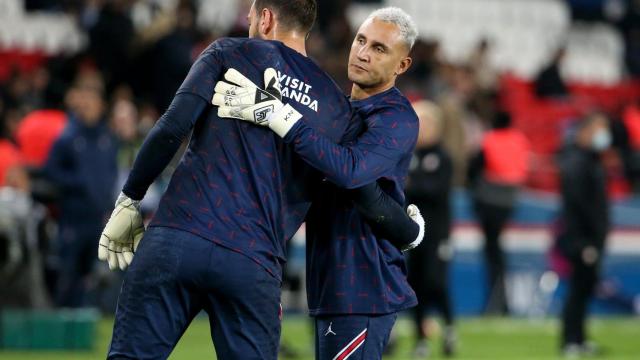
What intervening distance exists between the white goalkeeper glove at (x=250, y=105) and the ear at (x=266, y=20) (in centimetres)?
29

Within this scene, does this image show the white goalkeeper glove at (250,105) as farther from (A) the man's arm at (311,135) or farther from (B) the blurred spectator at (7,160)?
(B) the blurred spectator at (7,160)

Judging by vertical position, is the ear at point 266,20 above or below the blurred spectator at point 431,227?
above

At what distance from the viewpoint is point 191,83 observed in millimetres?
5211

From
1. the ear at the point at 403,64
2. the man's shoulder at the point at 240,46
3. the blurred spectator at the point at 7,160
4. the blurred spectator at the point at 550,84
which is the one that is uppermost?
the man's shoulder at the point at 240,46

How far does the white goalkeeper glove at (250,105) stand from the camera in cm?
518

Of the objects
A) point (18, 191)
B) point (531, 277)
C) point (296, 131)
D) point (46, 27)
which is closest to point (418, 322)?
point (18, 191)

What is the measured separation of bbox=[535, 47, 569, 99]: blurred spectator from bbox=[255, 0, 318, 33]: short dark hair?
1745 cm

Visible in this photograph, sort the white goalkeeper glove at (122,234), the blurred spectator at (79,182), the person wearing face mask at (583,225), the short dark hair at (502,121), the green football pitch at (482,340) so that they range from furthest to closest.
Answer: the short dark hair at (502,121) < the blurred spectator at (79,182) < the person wearing face mask at (583,225) < the green football pitch at (482,340) < the white goalkeeper glove at (122,234)

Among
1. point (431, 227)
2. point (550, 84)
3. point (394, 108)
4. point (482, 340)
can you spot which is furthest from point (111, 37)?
point (394, 108)

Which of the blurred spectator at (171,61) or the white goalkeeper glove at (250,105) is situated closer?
the white goalkeeper glove at (250,105)

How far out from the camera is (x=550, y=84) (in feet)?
74.2

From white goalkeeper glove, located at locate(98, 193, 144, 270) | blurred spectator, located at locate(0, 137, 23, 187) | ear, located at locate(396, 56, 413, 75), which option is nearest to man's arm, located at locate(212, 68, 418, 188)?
ear, located at locate(396, 56, 413, 75)

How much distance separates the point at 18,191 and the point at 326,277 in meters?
8.05

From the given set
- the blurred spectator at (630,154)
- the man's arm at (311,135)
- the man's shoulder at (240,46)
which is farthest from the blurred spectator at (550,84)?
the man's shoulder at (240,46)
